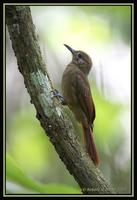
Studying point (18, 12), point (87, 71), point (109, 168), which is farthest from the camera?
point (87, 71)

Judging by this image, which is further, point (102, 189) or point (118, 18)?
point (118, 18)

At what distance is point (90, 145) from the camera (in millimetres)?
3273

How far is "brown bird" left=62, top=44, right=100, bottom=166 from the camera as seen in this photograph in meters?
3.40

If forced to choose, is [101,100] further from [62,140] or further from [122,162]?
[62,140]

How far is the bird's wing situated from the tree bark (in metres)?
0.64

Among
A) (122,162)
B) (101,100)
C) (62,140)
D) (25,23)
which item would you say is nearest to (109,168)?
(122,162)

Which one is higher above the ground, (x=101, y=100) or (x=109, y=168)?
(x=101, y=100)

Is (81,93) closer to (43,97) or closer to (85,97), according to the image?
(85,97)

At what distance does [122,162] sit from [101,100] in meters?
0.45

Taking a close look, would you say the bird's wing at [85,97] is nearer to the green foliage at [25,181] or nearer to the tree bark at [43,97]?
the tree bark at [43,97]

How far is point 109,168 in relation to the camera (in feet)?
11.3

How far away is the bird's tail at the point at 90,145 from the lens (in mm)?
3055

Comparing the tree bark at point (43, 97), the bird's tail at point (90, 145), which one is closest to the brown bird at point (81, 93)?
the bird's tail at point (90, 145)

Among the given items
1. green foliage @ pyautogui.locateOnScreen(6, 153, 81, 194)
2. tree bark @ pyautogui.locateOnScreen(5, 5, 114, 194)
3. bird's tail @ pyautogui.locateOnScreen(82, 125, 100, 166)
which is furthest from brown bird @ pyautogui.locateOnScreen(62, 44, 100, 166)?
green foliage @ pyautogui.locateOnScreen(6, 153, 81, 194)
